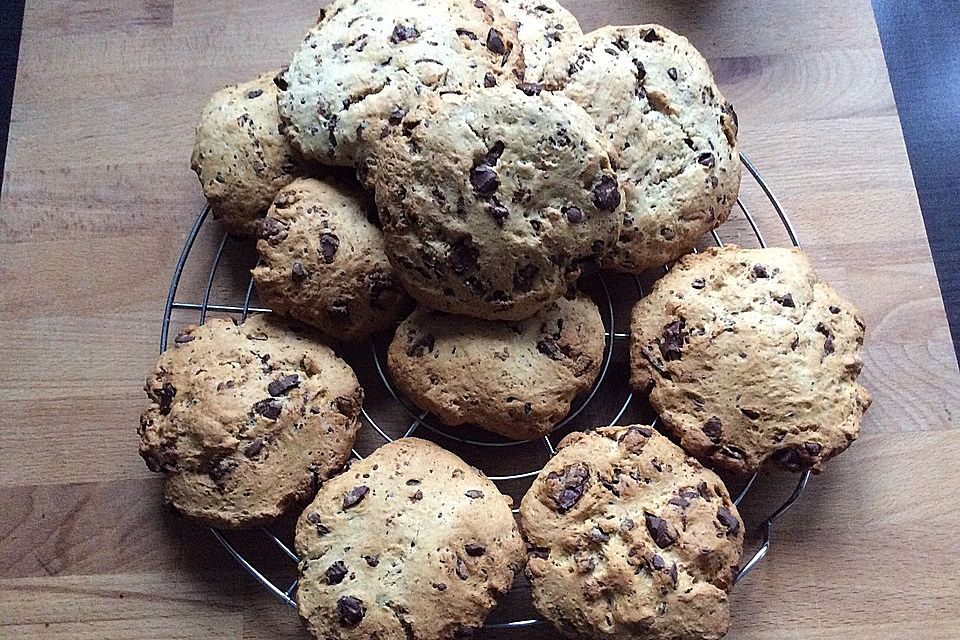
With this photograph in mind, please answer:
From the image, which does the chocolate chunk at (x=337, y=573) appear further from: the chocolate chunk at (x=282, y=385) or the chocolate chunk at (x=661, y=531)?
the chocolate chunk at (x=661, y=531)

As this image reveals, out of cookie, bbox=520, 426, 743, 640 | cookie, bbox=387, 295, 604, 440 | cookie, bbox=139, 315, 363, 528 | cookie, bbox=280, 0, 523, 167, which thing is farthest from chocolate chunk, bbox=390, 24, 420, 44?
cookie, bbox=520, 426, 743, 640

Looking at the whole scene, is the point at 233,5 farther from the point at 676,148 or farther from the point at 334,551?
the point at 334,551

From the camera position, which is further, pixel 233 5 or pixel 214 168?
pixel 233 5

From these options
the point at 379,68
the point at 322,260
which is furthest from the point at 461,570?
the point at 379,68

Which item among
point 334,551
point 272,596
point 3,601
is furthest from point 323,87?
point 3,601

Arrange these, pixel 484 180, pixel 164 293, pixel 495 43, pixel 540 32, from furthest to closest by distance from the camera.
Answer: pixel 164 293, pixel 540 32, pixel 495 43, pixel 484 180

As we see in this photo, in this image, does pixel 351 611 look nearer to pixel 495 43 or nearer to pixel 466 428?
pixel 466 428

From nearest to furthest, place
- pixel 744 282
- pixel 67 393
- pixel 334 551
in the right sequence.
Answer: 1. pixel 334 551
2. pixel 744 282
3. pixel 67 393
